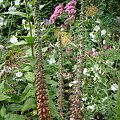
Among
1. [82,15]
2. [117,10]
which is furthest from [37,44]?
[117,10]

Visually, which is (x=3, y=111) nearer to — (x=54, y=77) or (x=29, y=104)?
(x=29, y=104)

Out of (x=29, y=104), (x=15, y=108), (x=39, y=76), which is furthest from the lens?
(x=15, y=108)

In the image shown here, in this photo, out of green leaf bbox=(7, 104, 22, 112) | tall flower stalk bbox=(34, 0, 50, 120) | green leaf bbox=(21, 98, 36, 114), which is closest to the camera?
tall flower stalk bbox=(34, 0, 50, 120)

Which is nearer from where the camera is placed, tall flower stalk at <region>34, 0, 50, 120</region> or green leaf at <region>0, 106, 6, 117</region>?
tall flower stalk at <region>34, 0, 50, 120</region>

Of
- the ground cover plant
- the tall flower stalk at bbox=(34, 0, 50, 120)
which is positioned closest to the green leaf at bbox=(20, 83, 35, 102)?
the ground cover plant

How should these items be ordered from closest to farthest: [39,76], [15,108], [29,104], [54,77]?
[39,76], [29,104], [15,108], [54,77]

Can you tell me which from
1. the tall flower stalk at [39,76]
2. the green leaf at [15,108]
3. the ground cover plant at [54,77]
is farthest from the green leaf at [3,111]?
the tall flower stalk at [39,76]

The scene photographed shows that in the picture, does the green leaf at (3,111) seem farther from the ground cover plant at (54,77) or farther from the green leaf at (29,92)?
the green leaf at (29,92)

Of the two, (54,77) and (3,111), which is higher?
(3,111)

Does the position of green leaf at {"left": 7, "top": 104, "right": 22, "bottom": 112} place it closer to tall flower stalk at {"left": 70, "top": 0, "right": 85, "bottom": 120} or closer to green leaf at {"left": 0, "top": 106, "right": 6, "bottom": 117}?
green leaf at {"left": 0, "top": 106, "right": 6, "bottom": 117}

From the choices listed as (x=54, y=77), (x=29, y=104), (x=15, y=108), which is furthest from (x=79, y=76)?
(x=54, y=77)

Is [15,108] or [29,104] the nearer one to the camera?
[29,104]

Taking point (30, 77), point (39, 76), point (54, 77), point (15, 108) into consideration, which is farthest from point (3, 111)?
point (54, 77)

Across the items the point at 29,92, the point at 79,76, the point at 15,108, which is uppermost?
the point at 79,76
